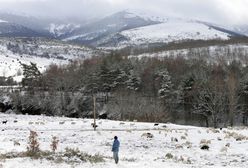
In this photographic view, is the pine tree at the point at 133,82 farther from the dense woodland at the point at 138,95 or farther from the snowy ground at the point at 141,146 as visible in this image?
the snowy ground at the point at 141,146

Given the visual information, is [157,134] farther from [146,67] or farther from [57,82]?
[146,67]

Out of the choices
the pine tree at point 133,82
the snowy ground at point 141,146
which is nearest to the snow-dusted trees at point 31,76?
the pine tree at point 133,82

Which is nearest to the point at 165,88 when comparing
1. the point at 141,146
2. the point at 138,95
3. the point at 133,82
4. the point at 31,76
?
the point at 138,95

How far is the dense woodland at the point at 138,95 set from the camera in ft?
295

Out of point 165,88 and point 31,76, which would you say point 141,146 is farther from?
point 31,76

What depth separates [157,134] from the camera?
41656 mm

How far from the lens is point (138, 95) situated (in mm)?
101688

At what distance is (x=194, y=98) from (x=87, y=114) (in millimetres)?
24354

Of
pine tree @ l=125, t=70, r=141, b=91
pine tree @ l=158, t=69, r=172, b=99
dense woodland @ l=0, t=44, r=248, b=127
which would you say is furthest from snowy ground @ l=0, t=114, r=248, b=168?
pine tree @ l=125, t=70, r=141, b=91

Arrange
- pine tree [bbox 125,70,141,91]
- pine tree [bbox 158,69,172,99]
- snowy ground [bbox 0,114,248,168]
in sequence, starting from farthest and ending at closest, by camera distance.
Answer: pine tree [bbox 125,70,141,91] < pine tree [bbox 158,69,172,99] < snowy ground [bbox 0,114,248,168]

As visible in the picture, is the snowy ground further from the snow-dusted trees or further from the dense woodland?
the snow-dusted trees

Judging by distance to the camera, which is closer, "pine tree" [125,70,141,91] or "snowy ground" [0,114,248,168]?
"snowy ground" [0,114,248,168]

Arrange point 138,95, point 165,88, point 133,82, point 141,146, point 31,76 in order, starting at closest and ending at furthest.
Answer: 1. point 141,146
2. point 138,95
3. point 165,88
4. point 133,82
5. point 31,76

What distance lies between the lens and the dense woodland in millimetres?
89938
